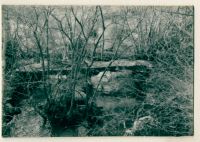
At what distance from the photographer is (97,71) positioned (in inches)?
109

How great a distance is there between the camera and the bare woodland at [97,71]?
2.74m

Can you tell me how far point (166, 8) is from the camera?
278 cm

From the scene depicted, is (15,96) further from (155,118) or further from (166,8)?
(166,8)

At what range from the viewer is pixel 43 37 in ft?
8.98

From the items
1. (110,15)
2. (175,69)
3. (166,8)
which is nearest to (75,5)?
(110,15)

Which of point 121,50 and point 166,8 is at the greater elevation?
point 166,8

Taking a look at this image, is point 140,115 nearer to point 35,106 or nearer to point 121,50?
point 121,50

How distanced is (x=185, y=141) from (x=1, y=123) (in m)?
1.24

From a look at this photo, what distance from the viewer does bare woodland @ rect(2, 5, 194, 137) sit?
274 centimetres

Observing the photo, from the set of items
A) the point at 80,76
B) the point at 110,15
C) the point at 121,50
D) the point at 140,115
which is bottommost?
the point at 140,115

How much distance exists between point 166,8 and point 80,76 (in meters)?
0.74

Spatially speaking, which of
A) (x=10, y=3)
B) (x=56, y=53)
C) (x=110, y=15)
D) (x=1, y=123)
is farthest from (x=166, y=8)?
(x=1, y=123)

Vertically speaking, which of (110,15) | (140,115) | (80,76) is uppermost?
(110,15)

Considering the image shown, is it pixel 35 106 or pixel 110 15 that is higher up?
pixel 110 15
